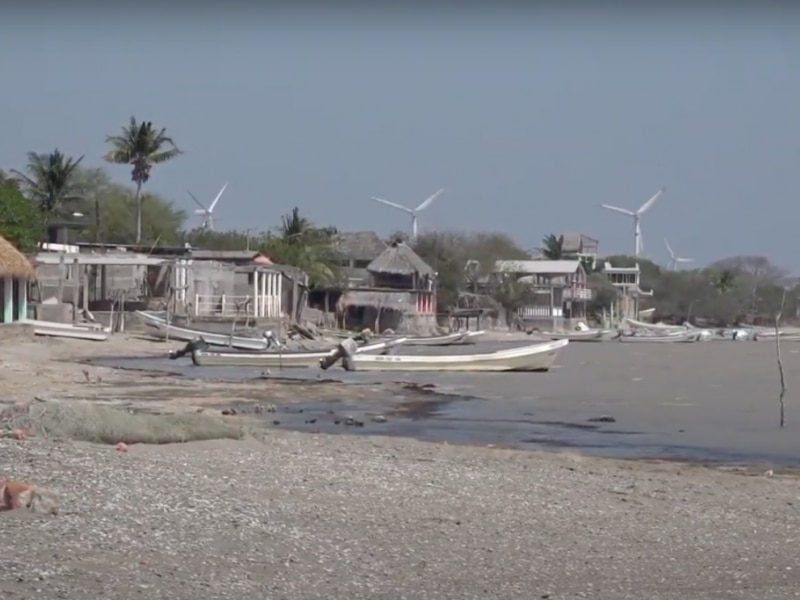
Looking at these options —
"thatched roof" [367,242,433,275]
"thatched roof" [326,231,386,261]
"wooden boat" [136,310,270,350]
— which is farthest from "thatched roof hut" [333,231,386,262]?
"wooden boat" [136,310,270,350]

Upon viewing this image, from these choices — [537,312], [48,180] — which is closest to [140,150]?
[48,180]

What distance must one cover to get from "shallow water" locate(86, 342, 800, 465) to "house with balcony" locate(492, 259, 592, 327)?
51.5 meters

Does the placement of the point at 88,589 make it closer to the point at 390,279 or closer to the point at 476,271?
the point at 390,279

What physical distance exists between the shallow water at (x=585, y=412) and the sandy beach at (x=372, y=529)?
5.35 metres

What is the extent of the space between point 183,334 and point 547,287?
5685 centimetres

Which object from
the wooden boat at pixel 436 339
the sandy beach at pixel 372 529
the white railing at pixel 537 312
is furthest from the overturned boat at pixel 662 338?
the sandy beach at pixel 372 529

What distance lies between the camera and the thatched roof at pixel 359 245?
3565 inches

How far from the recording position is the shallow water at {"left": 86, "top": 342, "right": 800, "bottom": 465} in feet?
71.0

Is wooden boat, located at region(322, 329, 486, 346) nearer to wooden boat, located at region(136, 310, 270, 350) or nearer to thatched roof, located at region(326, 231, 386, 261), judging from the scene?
wooden boat, located at region(136, 310, 270, 350)

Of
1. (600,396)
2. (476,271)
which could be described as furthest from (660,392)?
(476,271)

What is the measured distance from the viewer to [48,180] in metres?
67.2

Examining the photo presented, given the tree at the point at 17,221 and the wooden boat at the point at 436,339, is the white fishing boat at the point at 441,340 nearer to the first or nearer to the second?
the wooden boat at the point at 436,339

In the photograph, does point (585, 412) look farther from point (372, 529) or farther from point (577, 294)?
point (577, 294)

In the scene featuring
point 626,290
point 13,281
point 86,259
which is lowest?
point 13,281
